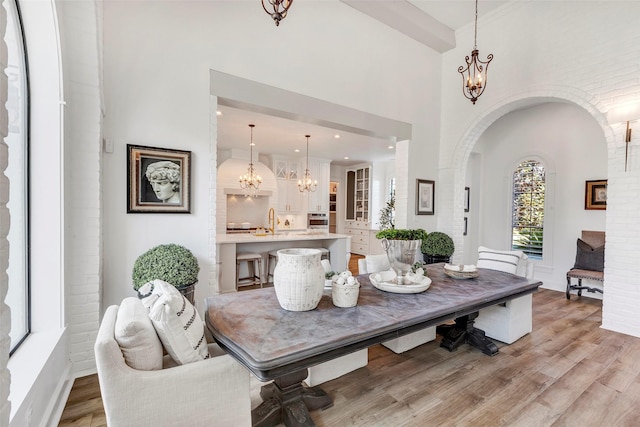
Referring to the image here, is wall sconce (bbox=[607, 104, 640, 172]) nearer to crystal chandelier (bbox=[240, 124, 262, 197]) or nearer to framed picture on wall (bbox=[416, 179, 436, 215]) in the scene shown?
framed picture on wall (bbox=[416, 179, 436, 215])

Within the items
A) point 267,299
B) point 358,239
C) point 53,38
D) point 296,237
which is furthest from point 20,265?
point 358,239

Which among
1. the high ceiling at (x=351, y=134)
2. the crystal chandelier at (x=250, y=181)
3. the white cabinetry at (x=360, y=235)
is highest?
the high ceiling at (x=351, y=134)

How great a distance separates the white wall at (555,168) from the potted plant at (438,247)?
1635mm

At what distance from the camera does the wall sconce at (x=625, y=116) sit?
305 centimetres

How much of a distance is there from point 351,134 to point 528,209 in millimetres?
3476

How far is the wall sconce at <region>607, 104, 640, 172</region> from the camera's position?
3.05m

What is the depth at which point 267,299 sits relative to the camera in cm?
179

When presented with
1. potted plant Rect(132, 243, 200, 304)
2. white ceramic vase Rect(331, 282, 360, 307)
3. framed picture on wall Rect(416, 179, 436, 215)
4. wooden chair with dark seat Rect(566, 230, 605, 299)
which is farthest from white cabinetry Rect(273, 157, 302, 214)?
white ceramic vase Rect(331, 282, 360, 307)

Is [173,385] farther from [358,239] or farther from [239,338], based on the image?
[358,239]

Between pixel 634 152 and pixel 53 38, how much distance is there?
5.25 m

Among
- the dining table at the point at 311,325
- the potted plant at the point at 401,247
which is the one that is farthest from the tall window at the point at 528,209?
the potted plant at the point at 401,247

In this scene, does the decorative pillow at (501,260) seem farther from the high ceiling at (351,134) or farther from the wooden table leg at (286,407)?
the high ceiling at (351,134)

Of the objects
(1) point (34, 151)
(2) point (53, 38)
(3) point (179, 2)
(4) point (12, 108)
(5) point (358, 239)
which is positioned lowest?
(5) point (358, 239)

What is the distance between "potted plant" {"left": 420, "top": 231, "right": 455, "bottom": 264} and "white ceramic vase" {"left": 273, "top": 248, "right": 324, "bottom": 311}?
356 centimetres
